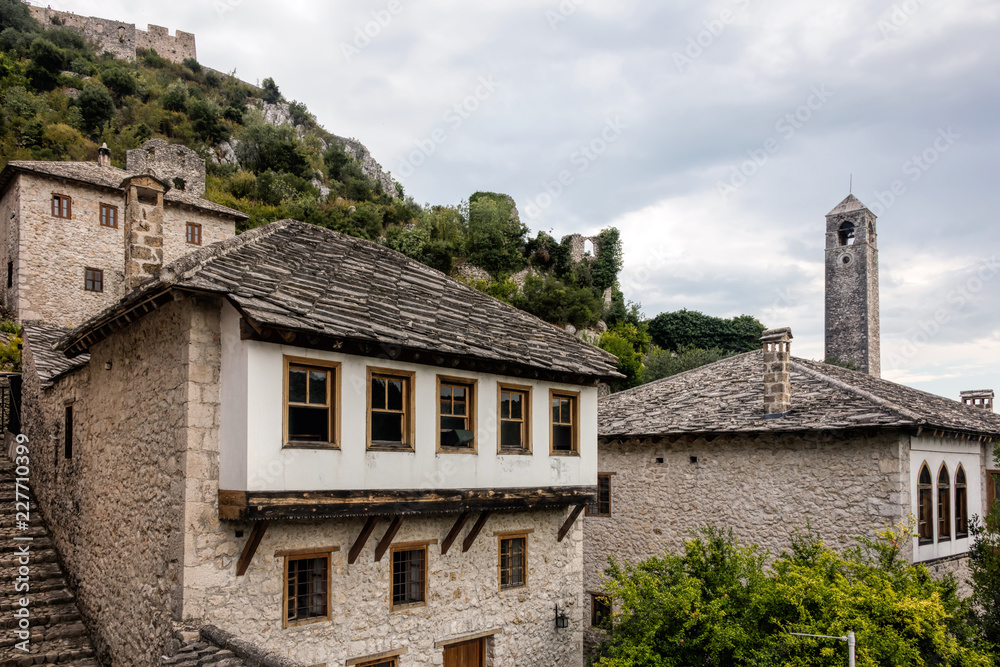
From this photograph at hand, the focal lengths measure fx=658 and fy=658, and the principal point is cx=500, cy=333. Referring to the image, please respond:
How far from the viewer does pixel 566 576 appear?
502 inches

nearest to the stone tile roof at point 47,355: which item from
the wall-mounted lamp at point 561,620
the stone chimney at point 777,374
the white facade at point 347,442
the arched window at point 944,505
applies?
the white facade at point 347,442

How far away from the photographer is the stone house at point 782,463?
45.6ft

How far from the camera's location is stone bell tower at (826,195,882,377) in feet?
171

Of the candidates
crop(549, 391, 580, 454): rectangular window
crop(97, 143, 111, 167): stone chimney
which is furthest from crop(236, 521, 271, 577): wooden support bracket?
crop(97, 143, 111, 167): stone chimney

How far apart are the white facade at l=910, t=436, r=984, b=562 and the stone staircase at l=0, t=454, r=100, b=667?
620 inches

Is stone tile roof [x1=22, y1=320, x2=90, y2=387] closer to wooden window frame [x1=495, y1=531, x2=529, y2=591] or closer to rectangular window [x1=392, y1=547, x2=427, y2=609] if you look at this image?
rectangular window [x1=392, y1=547, x2=427, y2=609]

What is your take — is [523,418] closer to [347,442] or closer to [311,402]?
[347,442]

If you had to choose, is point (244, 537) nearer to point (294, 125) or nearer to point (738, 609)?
point (738, 609)

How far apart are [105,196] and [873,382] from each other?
29196 millimetres

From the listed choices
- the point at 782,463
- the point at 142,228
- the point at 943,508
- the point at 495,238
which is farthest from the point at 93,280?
the point at 943,508

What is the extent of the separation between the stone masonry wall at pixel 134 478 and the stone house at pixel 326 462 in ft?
0.15

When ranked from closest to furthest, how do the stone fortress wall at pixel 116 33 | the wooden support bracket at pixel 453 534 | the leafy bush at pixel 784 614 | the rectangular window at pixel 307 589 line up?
the rectangular window at pixel 307 589 < the leafy bush at pixel 784 614 < the wooden support bracket at pixel 453 534 < the stone fortress wall at pixel 116 33

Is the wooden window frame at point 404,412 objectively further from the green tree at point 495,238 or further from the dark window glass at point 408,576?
the green tree at point 495,238

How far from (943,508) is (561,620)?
9800mm
